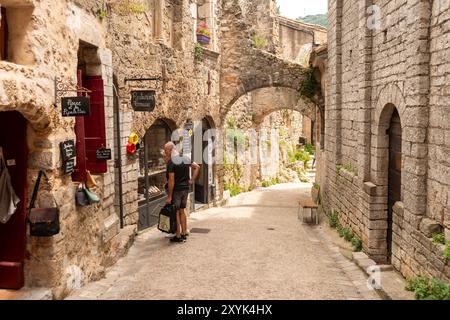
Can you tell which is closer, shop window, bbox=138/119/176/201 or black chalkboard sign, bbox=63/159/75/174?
black chalkboard sign, bbox=63/159/75/174

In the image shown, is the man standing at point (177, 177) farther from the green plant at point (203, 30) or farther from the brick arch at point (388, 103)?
the green plant at point (203, 30)

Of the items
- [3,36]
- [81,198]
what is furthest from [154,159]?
[3,36]

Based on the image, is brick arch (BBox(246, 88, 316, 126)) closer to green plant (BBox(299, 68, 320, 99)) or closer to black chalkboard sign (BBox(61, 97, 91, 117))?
green plant (BBox(299, 68, 320, 99))

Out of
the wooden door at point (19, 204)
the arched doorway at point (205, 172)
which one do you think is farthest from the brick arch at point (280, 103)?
the wooden door at point (19, 204)

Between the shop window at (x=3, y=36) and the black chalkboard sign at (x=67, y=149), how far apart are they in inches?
40.5

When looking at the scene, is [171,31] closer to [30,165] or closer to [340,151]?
[340,151]

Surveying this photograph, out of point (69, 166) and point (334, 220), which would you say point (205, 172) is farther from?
point (69, 166)

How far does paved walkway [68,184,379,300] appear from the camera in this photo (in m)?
5.43

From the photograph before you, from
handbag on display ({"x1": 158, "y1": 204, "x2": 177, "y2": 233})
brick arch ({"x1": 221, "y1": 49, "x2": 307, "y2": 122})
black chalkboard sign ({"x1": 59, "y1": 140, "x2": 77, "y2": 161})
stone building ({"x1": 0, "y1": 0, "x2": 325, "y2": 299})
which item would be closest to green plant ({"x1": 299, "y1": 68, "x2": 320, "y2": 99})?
brick arch ({"x1": 221, "y1": 49, "x2": 307, "y2": 122})

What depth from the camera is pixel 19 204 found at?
473 cm

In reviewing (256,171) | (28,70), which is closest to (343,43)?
(28,70)

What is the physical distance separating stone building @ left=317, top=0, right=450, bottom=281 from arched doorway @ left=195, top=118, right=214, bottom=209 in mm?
3537

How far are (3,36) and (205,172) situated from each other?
8.99 metres

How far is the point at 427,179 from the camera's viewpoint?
17.7 ft
